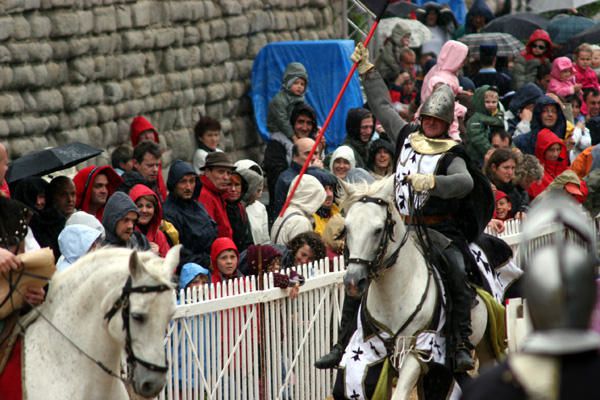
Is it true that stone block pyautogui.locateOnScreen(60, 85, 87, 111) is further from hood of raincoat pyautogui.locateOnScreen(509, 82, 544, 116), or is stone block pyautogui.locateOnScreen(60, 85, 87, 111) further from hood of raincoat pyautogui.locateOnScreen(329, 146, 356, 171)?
hood of raincoat pyautogui.locateOnScreen(509, 82, 544, 116)

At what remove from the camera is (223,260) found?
1070 centimetres

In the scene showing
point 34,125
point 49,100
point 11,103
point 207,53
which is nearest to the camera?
point 11,103

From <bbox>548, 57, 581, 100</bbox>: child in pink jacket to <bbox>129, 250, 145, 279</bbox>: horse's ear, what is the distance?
44.5ft

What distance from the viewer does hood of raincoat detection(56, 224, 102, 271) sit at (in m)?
8.98

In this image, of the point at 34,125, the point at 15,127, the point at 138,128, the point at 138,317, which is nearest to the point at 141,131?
the point at 138,128

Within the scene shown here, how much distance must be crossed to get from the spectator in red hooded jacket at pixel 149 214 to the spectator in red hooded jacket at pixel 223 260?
37 centimetres

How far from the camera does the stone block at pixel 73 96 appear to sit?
1388 cm

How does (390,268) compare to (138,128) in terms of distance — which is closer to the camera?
(390,268)

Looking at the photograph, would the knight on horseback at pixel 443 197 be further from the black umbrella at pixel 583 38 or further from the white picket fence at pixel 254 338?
the black umbrella at pixel 583 38

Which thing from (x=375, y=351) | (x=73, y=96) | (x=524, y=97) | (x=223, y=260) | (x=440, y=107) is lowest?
(x=524, y=97)

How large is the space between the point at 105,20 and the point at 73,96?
1.06m

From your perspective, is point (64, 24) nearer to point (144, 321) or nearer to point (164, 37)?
point (164, 37)

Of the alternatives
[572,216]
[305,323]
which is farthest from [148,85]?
[572,216]

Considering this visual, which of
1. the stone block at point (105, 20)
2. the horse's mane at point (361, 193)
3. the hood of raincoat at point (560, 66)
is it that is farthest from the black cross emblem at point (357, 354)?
the hood of raincoat at point (560, 66)
